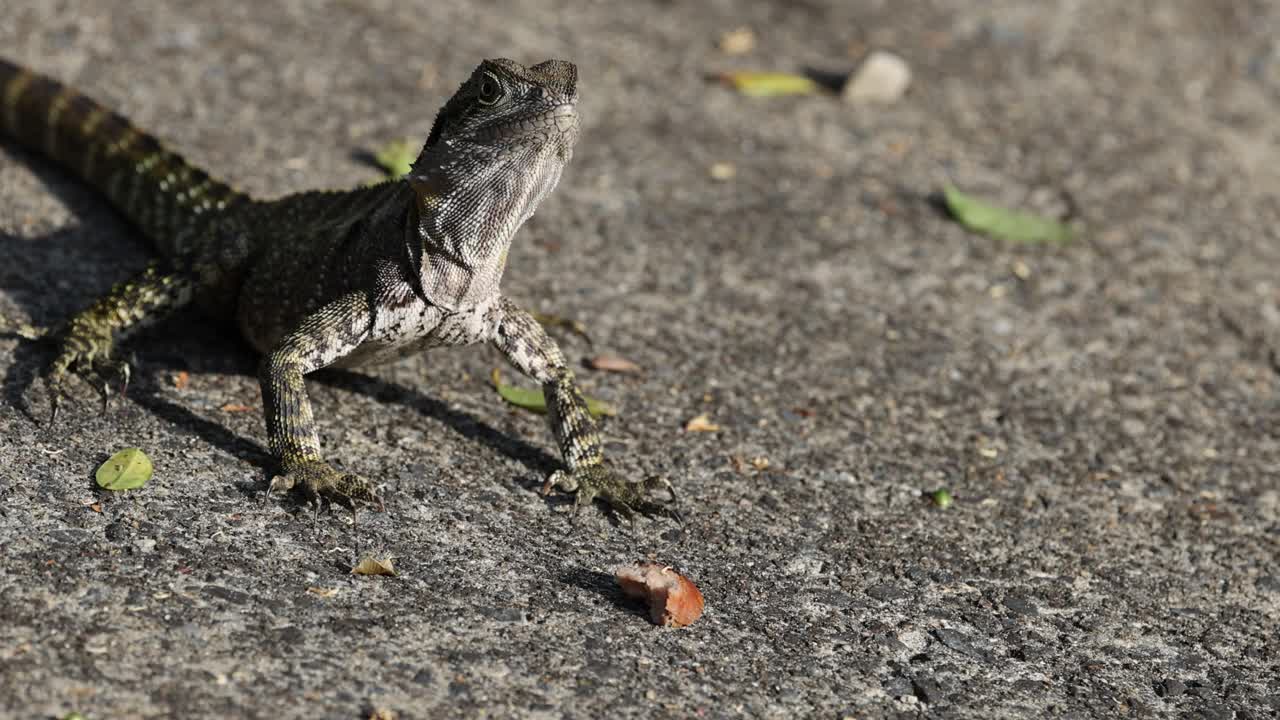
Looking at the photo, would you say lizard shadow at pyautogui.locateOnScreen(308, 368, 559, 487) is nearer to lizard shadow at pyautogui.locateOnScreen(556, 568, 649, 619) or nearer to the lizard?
the lizard

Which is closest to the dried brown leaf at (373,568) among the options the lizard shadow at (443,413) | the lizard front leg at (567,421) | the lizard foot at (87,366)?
the lizard front leg at (567,421)

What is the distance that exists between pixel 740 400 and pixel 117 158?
2.76 meters

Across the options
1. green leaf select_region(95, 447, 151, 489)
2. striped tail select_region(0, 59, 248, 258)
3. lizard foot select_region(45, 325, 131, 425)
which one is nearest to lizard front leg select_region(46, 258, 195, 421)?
lizard foot select_region(45, 325, 131, 425)

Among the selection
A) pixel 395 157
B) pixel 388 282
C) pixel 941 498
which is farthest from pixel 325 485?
pixel 395 157

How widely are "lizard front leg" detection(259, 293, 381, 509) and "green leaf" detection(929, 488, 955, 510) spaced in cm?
192

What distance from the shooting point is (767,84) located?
26.0 feet

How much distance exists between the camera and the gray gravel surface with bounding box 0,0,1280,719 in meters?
3.82

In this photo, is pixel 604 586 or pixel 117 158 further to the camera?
pixel 117 158

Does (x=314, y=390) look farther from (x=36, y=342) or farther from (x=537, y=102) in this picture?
(x=537, y=102)

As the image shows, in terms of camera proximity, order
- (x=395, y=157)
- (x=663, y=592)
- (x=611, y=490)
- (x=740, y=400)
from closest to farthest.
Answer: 1. (x=663, y=592)
2. (x=611, y=490)
3. (x=740, y=400)
4. (x=395, y=157)

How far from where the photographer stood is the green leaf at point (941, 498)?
16.2 feet

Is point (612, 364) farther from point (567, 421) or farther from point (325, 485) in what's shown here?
point (325, 485)

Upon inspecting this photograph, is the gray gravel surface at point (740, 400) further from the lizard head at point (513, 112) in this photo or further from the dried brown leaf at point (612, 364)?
the lizard head at point (513, 112)

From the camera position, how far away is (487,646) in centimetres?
380
